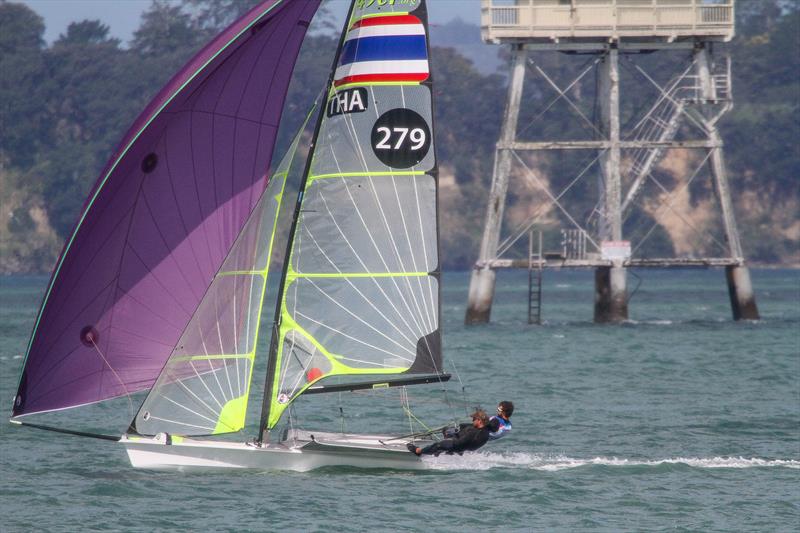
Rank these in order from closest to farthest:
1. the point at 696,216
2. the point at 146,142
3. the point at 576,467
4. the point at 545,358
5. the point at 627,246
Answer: the point at 146,142, the point at 576,467, the point at 545,358, the point at 627,246, the point at 696,216

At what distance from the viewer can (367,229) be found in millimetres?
24078

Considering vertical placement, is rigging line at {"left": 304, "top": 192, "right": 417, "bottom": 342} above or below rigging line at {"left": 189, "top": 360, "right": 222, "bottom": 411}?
above

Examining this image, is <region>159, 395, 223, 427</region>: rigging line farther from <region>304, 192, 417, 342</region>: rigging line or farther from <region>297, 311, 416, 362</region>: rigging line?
<region>304, 192, 417, 342</region>: rigging line

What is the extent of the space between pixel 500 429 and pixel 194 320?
14.3 feet

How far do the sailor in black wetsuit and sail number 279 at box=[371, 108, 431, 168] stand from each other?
3.62 meters

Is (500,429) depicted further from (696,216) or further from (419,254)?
(696,216)

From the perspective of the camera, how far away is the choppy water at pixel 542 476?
71.8ft

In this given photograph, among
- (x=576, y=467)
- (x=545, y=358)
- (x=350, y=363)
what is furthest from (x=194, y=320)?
(x=545, y=358)

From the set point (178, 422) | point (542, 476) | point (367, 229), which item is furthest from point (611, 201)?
point (178, 422)

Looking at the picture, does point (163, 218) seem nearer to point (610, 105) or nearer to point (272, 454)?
point (272, 454)

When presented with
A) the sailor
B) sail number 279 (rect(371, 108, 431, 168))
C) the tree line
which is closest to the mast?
sail number 279 (rect(371, 108, 431, 168))

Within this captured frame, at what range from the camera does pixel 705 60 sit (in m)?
54.9

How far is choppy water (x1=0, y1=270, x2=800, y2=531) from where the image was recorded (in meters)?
21.9

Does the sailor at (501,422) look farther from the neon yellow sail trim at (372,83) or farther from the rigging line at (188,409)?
the neon yellow sail trim at (372,83)
